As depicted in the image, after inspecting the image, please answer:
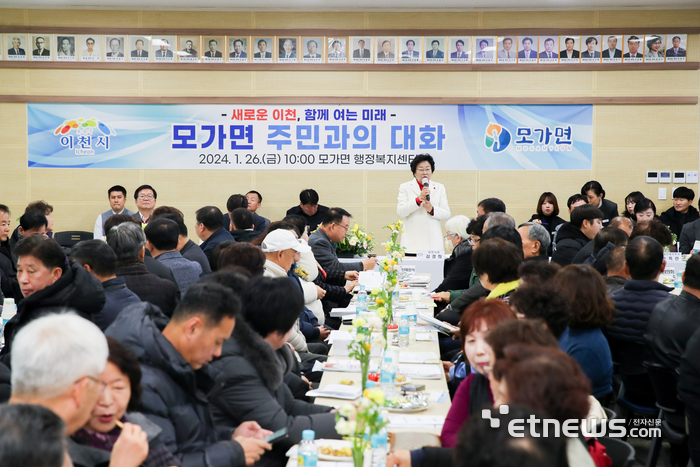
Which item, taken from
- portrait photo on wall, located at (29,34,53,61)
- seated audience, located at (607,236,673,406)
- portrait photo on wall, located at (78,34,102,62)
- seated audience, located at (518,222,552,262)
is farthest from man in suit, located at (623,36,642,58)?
portrait photo on wall, located at (29,34,53,61)

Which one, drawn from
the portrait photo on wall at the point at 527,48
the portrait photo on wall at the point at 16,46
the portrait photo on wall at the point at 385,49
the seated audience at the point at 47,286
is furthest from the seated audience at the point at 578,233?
the portrait photo on wall at the point at 16,46

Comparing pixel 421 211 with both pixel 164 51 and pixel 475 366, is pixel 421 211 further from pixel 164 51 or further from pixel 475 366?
pixel 475 366

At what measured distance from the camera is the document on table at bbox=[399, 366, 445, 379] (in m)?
2.92

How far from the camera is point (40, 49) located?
8070mm

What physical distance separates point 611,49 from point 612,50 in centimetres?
2

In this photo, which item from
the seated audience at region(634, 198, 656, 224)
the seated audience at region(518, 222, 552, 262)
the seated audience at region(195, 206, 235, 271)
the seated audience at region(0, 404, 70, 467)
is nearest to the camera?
the seated audience at region(0, 404, 70, 467)

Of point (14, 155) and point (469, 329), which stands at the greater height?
point (14, 155)

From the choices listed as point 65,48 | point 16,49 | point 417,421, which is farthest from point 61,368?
point 16,49

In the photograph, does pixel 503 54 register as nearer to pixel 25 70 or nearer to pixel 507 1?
pixel 507 1

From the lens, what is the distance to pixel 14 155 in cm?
816

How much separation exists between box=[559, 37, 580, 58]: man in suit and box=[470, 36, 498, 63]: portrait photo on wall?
2.77 feet

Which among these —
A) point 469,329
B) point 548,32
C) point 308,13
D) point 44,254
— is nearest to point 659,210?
point 548,32

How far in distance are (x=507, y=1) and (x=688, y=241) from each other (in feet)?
11.6

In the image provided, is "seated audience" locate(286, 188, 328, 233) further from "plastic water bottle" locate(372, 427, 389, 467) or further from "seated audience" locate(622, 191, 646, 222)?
"plastic water bottle" locate(372, 427, 389, 467)
